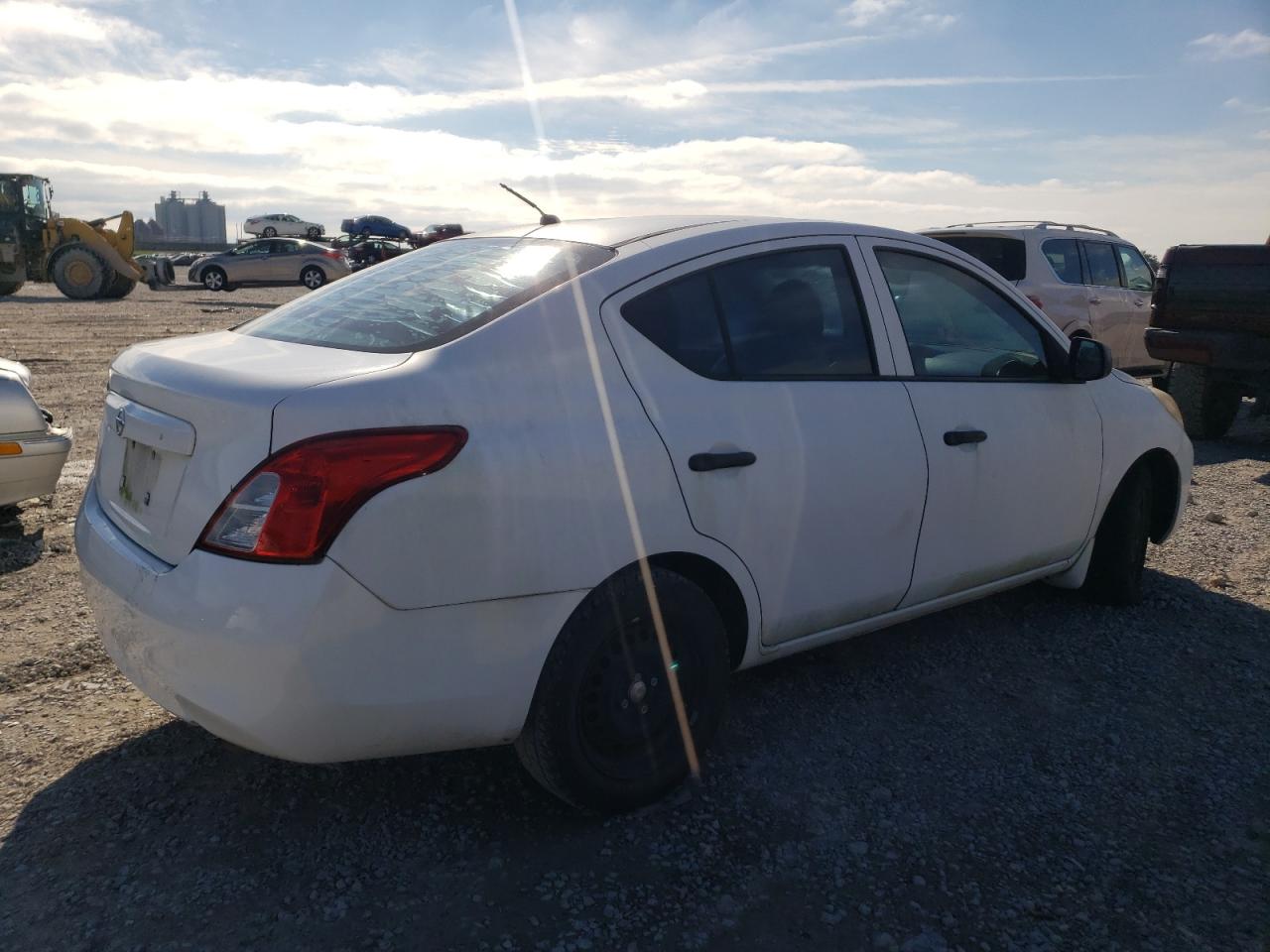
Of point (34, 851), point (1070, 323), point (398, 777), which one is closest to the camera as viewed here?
point (34, 851)

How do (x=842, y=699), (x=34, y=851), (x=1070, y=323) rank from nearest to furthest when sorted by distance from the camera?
(x=34, y=851) → (x=842, y=699) → (x=1070, y=323)

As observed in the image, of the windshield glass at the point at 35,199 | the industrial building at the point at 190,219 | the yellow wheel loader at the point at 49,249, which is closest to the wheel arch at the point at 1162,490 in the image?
the yellow wheel loader at the point at 49,249

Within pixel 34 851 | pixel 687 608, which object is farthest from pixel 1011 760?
pixel 34 851

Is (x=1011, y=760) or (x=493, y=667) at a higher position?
(x=493, y=667)

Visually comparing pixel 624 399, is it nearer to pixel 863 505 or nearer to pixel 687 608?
pixel 687 608

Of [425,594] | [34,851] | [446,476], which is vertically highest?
[446,476]

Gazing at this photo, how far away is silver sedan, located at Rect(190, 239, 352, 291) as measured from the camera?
28.8m

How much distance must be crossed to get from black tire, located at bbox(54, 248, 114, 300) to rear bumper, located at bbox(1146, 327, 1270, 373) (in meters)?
23.1

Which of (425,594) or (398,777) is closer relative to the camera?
(425,594)

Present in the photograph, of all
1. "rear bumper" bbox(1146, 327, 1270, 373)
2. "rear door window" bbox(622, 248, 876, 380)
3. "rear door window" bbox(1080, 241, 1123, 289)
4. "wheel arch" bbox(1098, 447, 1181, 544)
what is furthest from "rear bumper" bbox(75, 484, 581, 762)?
"rear door window" bbox(1080, 241, 1123, 289)

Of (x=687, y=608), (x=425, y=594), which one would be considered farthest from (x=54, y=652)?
(x=687, y=608)

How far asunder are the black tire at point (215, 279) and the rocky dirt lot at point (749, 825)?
88.7ft

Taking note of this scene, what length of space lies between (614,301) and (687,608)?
0.86 m

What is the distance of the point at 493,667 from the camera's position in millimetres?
2436
